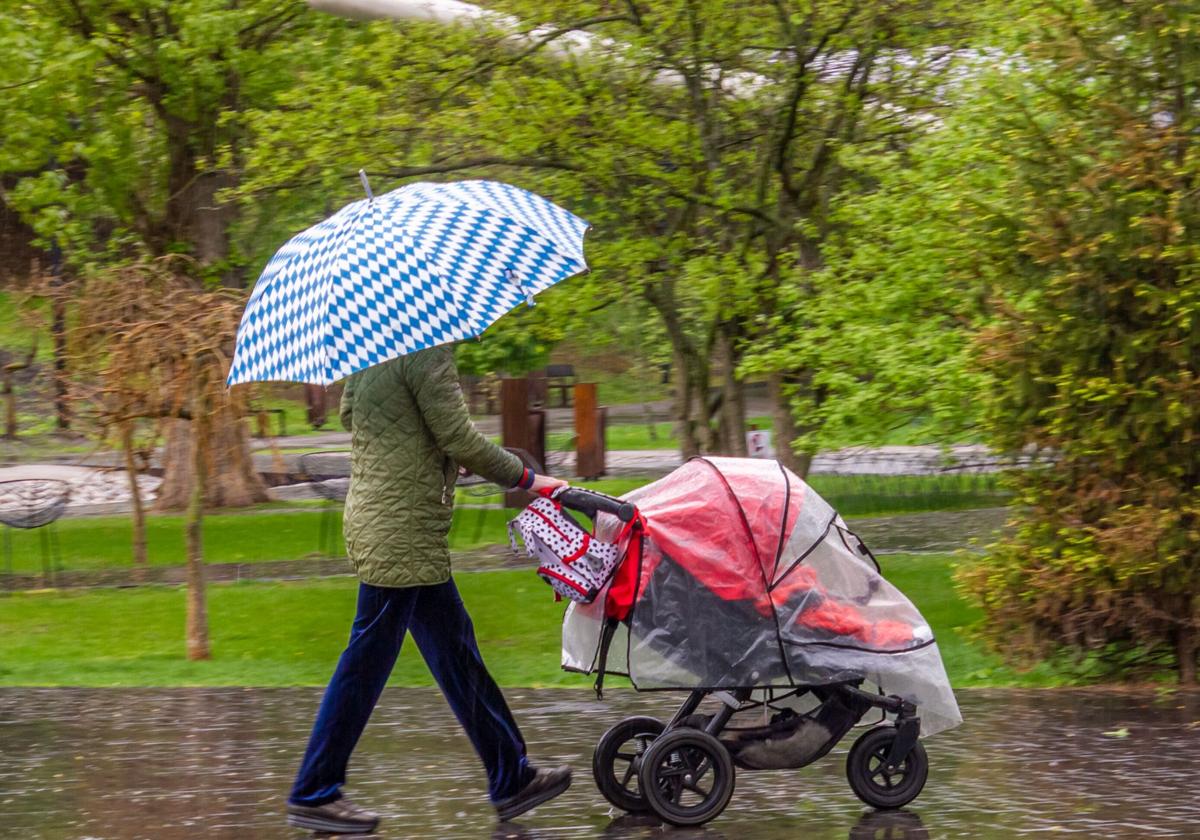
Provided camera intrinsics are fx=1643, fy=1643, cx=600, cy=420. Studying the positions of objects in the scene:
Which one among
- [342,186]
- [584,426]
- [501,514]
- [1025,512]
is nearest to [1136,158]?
[1025,512]

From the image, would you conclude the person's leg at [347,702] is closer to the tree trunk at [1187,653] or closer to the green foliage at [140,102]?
the tree trunk at [1187,653]

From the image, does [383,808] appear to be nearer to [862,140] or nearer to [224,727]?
[224,727]

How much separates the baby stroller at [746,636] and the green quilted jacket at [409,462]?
0.43 m

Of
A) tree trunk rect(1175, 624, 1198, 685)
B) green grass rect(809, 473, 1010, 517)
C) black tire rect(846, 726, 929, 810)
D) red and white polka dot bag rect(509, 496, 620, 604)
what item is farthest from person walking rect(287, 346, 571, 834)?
green grass rect(809, 473, 1010, 517)

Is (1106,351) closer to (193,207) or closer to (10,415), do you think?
(193,207)

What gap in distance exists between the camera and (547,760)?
708 cm

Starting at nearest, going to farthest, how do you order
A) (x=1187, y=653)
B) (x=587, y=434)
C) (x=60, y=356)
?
1. (x=1187, y=653)
2. (x=60, y=356)
3. (x=587, y=434)

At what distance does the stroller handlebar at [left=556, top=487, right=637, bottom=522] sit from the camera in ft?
18.5

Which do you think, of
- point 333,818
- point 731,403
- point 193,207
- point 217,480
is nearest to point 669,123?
point 731,403

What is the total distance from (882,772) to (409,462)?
6.73 feet

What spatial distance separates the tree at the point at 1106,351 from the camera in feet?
27.9

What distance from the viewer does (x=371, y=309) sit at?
5.48 meters

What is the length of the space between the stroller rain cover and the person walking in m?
0.49

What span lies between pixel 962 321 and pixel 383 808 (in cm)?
→ 642
